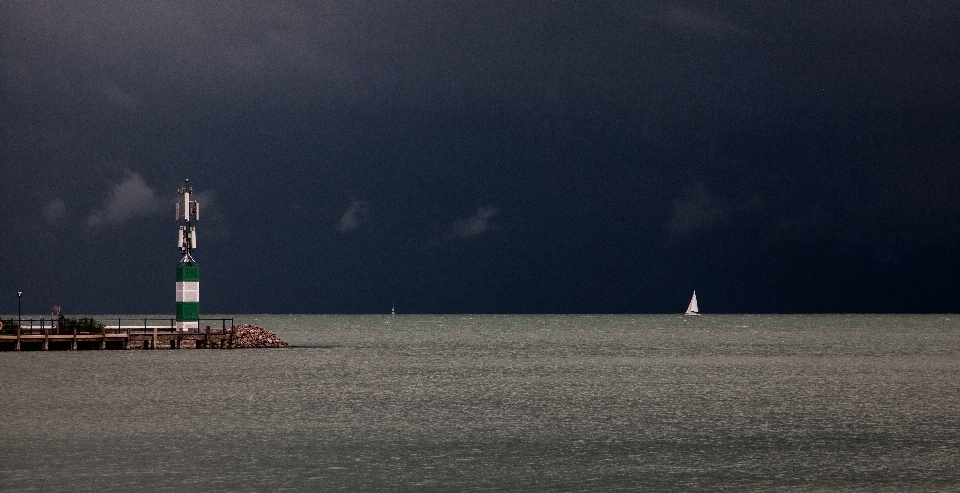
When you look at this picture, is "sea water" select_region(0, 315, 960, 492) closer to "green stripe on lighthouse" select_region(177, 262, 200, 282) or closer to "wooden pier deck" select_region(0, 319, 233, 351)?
"wooden pier deck" select_region(0, 319, 233, 351)

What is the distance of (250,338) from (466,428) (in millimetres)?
59116

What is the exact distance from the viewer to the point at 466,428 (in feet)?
140

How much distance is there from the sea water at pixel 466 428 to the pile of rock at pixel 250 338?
13741 mm

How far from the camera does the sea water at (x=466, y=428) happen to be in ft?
101

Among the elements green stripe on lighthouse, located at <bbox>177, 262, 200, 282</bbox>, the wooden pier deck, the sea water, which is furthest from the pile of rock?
the sea water

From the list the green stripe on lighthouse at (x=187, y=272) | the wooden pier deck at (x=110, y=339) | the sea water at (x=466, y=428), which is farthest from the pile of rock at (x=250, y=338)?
the sea water at (x=466, y=428)

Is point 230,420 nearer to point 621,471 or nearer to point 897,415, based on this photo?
point 621,471

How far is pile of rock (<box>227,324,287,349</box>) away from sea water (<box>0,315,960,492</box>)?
13.7 meters

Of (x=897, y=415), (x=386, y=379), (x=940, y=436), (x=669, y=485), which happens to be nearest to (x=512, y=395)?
(x=386, y=379)

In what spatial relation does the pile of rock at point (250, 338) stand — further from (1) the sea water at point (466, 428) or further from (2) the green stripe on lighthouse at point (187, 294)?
(1) the sea water at point (466, 428)

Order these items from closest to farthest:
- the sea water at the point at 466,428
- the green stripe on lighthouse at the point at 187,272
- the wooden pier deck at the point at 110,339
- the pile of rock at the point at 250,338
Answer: the sea water at the point at 466,428, the wooden pier deck at the point at 110,339, the green stripe on lighthouse at the point at 187,272, the pile of rock at the point at 250,338

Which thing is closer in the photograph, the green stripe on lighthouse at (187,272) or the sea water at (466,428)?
the sea water at (466,428)

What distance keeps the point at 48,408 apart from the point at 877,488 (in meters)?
35.3

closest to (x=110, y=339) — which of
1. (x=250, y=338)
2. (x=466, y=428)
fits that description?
(x=250, y=338)
